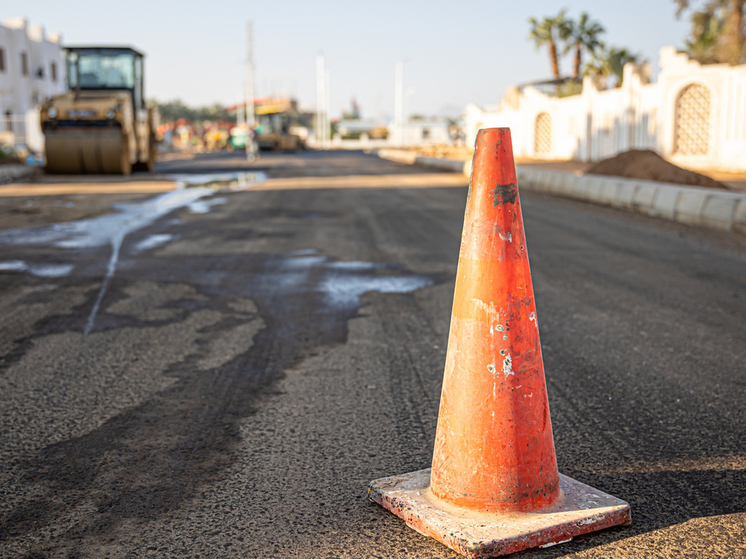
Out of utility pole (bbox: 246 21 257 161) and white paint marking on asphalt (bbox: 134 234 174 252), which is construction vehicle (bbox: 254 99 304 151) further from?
white paint marking on asphalt (bbox: 134 234 174 252)

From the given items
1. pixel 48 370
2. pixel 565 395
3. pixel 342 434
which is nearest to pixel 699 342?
pixel 565 395

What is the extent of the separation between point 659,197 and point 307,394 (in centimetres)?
1010

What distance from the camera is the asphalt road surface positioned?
2461mm

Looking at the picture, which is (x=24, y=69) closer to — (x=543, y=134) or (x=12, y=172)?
(x=12, y=172)

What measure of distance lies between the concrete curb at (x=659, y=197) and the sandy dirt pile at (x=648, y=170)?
985 mm

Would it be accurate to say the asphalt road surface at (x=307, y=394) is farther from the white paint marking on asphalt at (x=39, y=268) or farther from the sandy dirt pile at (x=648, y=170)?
the sandy dirt pile at (x=648, y=170)

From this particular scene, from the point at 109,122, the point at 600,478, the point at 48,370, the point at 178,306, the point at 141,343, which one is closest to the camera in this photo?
the point at 600,478

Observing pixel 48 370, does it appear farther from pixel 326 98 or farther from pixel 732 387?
pixel 326 98

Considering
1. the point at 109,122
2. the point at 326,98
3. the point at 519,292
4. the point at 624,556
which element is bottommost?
the point at 624,556

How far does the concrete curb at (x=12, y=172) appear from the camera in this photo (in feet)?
67.4

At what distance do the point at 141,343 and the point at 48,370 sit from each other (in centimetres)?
68

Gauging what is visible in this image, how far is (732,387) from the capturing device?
3.90 m

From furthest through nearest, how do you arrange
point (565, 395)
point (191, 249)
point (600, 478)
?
point (191, 249) < point (565, 395) < point (600, 478)

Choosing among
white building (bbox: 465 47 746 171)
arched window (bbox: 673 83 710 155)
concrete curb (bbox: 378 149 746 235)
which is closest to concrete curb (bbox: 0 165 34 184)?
concrete curb (bbox: 378 149 746 235)
